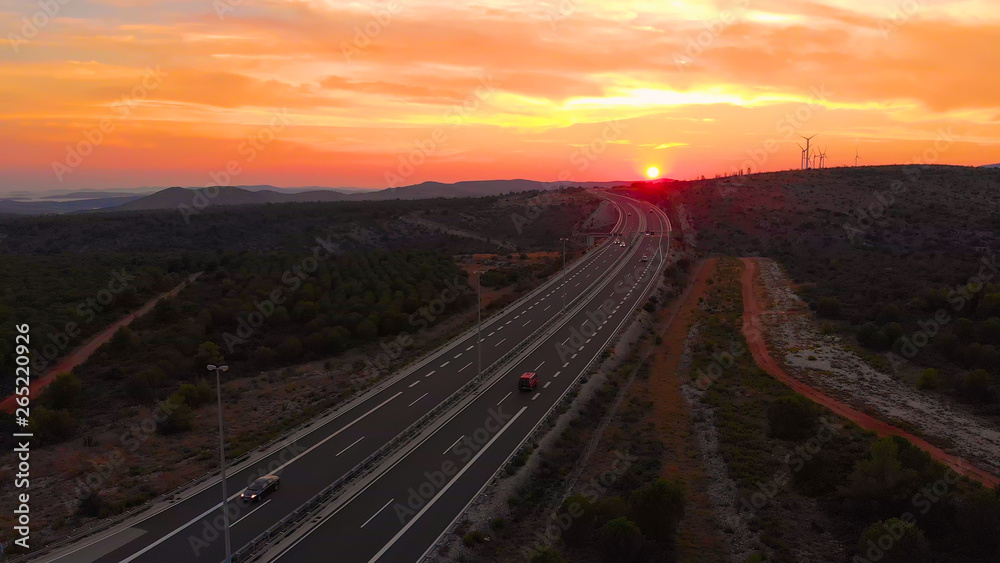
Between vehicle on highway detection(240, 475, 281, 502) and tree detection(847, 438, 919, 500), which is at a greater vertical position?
tree detection(847, 438, 919, 500)

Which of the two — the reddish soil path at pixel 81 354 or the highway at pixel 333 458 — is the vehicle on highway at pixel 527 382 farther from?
the reddish soil path at pixel 81 354

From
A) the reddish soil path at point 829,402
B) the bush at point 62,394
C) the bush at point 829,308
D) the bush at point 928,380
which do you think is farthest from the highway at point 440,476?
the bush at point 62,394

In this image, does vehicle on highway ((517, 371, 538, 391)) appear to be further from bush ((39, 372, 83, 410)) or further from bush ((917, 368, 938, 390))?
bush ((39, 372, 83, 410))

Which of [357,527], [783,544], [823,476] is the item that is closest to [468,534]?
[357,527]

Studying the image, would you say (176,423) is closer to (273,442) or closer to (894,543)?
(273,442)

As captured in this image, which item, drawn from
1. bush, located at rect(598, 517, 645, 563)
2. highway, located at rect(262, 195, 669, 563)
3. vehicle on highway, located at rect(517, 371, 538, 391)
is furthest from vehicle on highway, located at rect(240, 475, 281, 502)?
vehicle on highway, located at rect(517, 371, 538, 391)

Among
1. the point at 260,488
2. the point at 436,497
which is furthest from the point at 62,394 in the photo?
the point at 436,497
